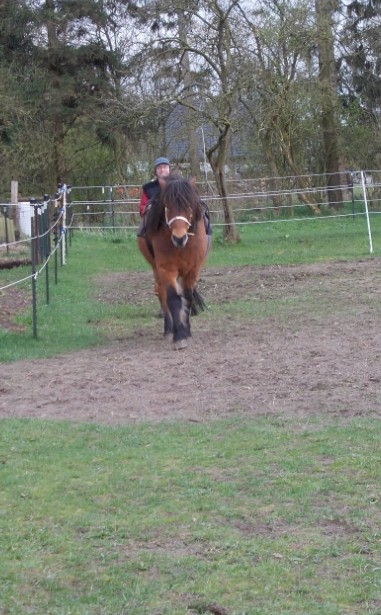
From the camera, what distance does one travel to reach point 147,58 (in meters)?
25.7

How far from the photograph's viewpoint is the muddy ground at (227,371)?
689 centimetres

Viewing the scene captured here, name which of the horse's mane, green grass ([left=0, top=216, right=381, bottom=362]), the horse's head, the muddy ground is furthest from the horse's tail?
the horse's head

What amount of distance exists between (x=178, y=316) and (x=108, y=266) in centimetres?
1015

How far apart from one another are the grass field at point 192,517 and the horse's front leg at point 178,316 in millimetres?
2951

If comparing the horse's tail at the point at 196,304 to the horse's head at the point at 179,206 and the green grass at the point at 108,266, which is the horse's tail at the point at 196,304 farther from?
the horse's head at the point at 179,206

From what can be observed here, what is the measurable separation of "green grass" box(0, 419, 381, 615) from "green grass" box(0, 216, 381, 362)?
3668mm

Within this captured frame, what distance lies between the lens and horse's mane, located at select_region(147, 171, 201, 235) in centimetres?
923

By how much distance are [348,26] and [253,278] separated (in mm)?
17822

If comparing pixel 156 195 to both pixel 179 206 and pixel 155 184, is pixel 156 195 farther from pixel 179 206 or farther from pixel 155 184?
pixel 155 184

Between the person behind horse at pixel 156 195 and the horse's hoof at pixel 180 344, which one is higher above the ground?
the person behind horse at pixel 156 195

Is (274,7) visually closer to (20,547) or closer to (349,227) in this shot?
(349,227)

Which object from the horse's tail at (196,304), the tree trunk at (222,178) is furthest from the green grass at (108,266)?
the horse's tail at (196,304)

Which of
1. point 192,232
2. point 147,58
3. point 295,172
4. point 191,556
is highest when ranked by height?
point 147,58

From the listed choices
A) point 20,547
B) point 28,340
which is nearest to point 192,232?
point 28,340
